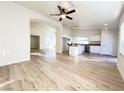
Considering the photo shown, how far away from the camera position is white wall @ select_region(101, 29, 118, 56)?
11.3m

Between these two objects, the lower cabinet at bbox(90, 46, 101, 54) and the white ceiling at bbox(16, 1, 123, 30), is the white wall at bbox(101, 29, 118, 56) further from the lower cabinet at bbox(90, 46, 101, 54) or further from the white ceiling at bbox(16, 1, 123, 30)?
the white ceiling at bbox(16, 1, 123, 30)

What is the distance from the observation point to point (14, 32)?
558cm

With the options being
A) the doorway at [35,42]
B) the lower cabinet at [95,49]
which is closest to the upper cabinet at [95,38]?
the lower cabinet at [95,49]

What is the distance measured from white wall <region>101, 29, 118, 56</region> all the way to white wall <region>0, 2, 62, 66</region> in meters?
7.74

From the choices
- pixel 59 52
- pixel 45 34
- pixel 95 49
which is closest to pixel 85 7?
pixel 59 52

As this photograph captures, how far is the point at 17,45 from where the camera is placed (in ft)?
19.0

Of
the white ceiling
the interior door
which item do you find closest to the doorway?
the interior door

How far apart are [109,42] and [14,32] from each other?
9.01m

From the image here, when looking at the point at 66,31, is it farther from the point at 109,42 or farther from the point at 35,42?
the point at 35,42

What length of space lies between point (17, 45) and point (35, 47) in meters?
10.4

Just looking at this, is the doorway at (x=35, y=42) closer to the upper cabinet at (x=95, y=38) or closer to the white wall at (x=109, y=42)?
the upper cabinet at (x=95, y=38)

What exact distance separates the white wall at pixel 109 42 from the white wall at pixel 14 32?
25.4 feet

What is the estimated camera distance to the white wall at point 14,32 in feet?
16.6

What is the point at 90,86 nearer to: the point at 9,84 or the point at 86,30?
the point at 9,84
